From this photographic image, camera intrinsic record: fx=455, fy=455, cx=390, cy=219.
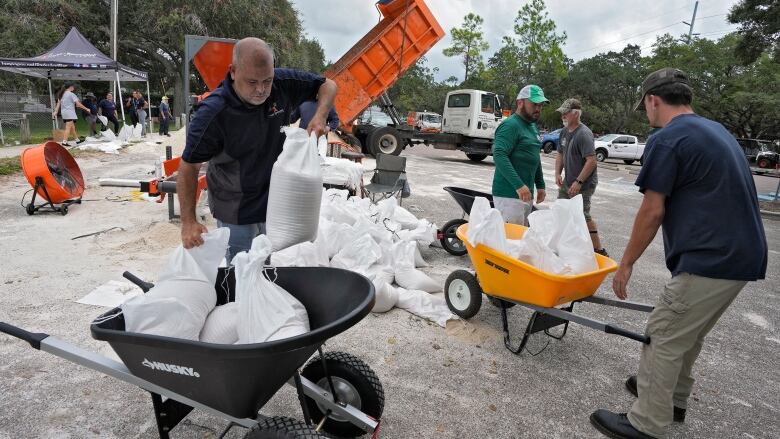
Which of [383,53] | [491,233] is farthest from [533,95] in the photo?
[383,53]

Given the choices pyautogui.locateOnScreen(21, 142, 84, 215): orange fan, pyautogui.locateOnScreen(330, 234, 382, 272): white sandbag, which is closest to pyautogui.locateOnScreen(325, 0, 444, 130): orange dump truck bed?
pyautogui.locateOnScreen(21, 142, 84, 215): orange fan

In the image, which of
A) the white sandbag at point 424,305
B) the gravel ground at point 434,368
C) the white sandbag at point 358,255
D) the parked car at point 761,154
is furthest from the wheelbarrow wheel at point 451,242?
the parked car at point 761,154

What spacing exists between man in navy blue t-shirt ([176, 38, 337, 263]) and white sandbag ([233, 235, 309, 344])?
0.44 m

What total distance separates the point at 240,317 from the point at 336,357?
623 mm

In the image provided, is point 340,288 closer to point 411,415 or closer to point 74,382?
point 411,415

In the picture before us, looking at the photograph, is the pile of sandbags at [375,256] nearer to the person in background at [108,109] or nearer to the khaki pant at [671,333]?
the khaki pant at [671,333]

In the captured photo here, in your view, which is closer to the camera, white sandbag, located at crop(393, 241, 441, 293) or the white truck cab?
white sandbag, located at crop(393, 241, 441, 293)

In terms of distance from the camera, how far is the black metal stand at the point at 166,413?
1.61 m

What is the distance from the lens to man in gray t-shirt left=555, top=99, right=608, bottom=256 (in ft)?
16.0

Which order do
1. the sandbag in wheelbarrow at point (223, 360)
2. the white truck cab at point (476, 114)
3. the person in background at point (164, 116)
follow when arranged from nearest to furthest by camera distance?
the sandbag in wheelbarrow at point (223, 360) → the white truck cab at point (476, 114) → the person in background at point (164, 116)

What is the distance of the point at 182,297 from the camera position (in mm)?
1617

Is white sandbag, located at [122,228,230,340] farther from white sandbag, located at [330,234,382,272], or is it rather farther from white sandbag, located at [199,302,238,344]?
white sandbag, located at [330,234,382,272]

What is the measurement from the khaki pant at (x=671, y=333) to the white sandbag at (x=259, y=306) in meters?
1.73

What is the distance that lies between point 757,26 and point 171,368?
1746 centimetres
